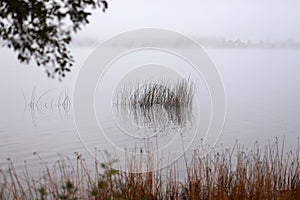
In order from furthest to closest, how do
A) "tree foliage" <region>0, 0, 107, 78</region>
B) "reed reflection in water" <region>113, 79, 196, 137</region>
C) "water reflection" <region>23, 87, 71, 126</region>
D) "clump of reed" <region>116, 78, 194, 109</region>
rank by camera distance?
1. "water reflection" <region>23, 87, 71, 126</region>
2. "clump of reed" <region>116, 78, 194, 109</region>
3. "reed reflection in water" <region>113, 79, 196, 137</region>
4. "tree foliage" <region>0, 0, 107, 78</region>

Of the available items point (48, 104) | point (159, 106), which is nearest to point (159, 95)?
point (159, 106)

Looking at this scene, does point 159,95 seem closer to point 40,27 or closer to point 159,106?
point 159,106

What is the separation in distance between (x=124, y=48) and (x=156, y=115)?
11.9 ft

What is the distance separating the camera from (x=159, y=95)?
6.88 m

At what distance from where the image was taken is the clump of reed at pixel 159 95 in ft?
22.5

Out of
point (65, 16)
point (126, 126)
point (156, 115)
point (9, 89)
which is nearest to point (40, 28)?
point (65, 16)

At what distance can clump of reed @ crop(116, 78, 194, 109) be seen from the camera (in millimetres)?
6844

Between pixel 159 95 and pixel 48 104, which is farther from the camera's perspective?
pixel 48 104

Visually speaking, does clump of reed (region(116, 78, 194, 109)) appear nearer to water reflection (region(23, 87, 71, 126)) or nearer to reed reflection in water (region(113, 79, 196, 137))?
reed reflection in water (region(113, 79, 196, 137))

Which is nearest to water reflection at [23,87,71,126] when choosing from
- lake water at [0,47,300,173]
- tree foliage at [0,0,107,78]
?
lake water at [0,47,300,173]

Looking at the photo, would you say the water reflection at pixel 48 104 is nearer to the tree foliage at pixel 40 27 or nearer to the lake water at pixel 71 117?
the lake water at pixel 71 117

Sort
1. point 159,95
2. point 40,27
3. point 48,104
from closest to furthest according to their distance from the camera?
point 40,27 → point 159,95 → point 48,104

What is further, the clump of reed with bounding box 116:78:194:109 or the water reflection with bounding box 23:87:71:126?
the water reflection with bounding box 23:87:71:126

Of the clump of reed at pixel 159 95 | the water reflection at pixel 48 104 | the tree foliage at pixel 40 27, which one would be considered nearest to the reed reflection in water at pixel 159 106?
the clump of reed at pixel 159 95
